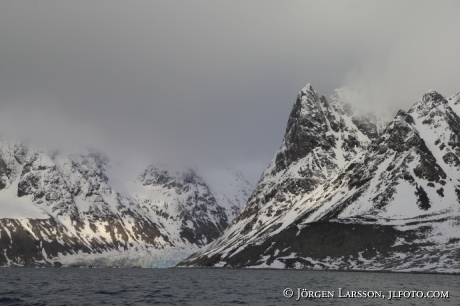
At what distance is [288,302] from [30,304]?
115 feet

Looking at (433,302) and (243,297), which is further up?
(243,297)

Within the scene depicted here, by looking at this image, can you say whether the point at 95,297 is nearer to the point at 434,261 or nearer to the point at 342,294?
the point at 342,294

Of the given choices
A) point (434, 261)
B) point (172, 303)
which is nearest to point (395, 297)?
point (172, 303)

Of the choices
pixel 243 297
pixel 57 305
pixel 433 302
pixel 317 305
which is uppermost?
pixel 57 305

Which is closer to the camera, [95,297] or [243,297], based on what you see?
[95,297]

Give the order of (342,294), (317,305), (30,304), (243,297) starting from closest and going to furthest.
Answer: (30,304) < (317,305) < (243,297) < (342,294)

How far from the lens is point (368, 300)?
7306 centimetres

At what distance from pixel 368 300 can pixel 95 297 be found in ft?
136

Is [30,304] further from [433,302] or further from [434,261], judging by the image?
[434,261]

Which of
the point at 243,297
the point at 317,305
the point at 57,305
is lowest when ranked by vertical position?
the point at 317,305

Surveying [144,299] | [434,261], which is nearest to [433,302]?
[144,299]

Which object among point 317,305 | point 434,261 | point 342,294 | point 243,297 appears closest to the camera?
point 317,305

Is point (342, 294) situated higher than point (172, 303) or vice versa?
point (172, 303)

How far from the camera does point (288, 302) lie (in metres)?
69.9
